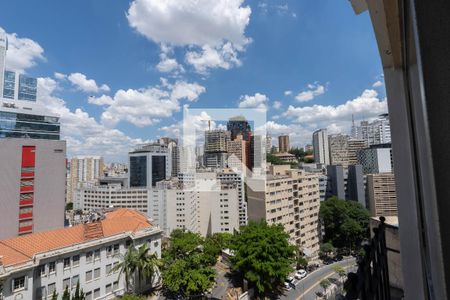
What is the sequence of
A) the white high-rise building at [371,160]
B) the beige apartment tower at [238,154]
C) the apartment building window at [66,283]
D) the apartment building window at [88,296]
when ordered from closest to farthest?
the apartment building window at [66,283] < the apartment building window at [88,296] < the white high-rise building at [371,160] < the beige apartment tower at [238,154]

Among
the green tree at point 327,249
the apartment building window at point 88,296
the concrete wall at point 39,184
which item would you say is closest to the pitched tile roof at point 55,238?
the apartment building window at point 88,296

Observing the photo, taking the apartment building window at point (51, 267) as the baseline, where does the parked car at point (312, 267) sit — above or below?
below

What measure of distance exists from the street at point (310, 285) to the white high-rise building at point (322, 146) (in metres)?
16.4

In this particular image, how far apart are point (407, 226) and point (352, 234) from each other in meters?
17.5

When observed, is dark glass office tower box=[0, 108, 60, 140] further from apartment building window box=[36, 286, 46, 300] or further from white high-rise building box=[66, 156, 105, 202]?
white high-rise building box=[66, 156, 105, 202]

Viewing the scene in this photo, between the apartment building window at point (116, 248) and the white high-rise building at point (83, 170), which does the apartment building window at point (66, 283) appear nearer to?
the apartment building window at point (116, 248)

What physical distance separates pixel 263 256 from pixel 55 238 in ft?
22.9

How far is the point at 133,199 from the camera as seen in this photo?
2611cm

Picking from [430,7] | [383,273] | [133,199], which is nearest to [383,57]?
[383,273]

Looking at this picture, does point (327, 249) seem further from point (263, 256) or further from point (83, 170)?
point (83, 170)

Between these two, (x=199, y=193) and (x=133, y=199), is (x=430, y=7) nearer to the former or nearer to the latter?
(x=199, y=193)

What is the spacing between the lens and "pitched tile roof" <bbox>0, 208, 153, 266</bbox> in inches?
280

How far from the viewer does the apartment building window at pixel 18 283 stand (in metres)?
6.67

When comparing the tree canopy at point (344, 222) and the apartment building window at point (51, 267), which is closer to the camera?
the apartment building window at point (51, 267)
